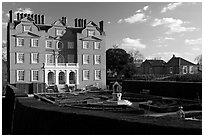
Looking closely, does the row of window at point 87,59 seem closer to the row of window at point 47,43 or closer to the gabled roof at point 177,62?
the row of window at point 47,43

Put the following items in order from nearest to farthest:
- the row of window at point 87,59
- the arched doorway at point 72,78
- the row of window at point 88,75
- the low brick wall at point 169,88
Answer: the low brick wall at point 169,88, the arched doorway at point 72,78, the row of window at point 88,75, the row of window at point 87,59

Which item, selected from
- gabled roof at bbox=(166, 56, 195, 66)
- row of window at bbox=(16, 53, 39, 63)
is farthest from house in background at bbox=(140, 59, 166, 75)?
row of window at bbox=(16, 53, 39, 63)

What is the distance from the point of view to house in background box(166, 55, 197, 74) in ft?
207

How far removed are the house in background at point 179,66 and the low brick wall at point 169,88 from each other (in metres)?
34.6

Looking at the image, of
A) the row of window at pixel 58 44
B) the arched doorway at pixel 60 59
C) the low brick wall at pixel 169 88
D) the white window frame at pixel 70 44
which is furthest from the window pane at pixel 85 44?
the low brick wall at pixel 169 88

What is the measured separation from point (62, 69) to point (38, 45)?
17.9 feet

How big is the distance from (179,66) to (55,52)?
1408 inches

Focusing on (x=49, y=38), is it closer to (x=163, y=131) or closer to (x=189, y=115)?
(x=189, y=115)

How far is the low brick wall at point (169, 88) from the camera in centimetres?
2194

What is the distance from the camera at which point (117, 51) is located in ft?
179

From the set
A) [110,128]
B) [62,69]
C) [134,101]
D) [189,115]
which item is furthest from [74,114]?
[62,69]

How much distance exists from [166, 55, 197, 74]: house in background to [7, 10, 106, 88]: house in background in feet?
92.3

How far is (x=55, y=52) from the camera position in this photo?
40.9 meters

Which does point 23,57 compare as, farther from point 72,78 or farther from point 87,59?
point 87,59
